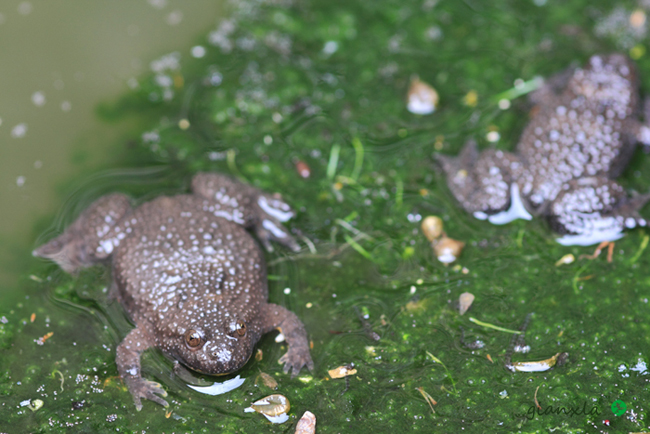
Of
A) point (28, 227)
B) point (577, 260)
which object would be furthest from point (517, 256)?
point (28, 227)

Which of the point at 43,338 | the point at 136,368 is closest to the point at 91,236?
the point at 43,338

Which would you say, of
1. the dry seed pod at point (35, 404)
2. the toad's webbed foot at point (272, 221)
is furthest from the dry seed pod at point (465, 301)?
the dry seed pod at point (35, 404)

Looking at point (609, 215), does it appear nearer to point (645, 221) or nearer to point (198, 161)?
point (645, 221)

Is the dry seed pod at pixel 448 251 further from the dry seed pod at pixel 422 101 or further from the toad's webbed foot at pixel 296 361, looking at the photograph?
the dry seed pod at pixel 422 101

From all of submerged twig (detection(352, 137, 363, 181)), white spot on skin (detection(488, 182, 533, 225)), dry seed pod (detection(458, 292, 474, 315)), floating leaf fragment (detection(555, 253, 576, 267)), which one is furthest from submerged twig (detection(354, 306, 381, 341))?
floating leaf fragment (detection(555, 253, 576, 267))

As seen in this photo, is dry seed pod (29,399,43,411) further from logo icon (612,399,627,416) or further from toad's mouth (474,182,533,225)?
logo icon (612,399,627,416)

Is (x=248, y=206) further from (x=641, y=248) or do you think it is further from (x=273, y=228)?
(x=641, y=248)
